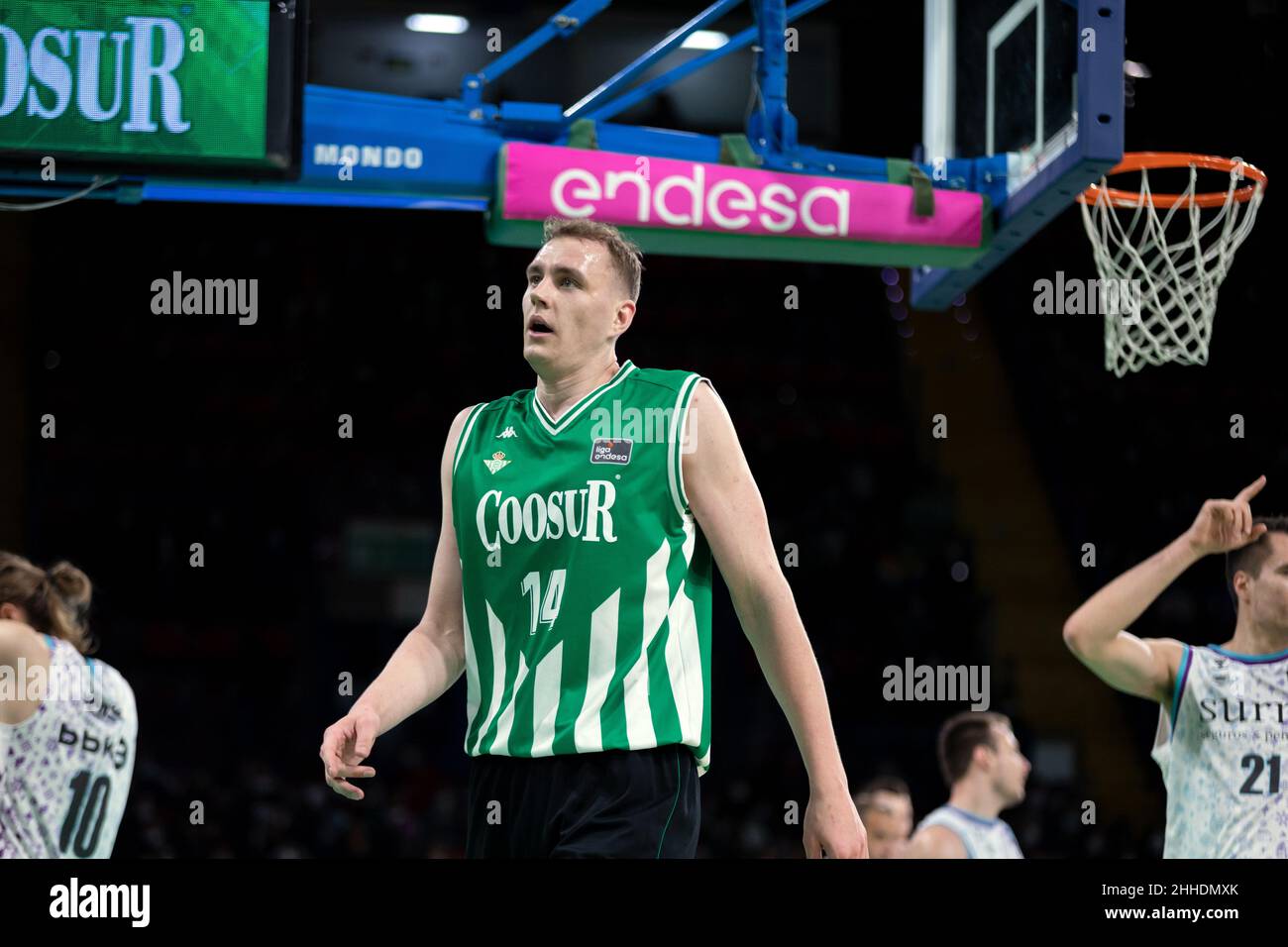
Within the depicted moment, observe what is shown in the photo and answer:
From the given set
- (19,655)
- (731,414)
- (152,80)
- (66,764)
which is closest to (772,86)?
(152,80)

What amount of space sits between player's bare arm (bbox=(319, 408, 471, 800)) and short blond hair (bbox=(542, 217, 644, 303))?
17.3 inches

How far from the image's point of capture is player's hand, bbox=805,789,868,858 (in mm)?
3035

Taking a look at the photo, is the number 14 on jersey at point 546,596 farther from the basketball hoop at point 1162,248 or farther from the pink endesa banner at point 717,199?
the basketball hoop at point 1162,248

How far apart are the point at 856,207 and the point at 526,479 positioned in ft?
7.71

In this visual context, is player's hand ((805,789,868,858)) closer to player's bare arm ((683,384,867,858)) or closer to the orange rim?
player's bare arm ((683,384,867,858))

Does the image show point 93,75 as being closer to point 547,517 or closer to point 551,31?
point 551,31

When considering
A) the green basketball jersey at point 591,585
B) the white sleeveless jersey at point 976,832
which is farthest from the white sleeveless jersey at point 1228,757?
the green basketball jersey at point 591,585

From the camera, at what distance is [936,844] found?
5.56 m

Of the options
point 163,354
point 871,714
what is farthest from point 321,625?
point 871,714

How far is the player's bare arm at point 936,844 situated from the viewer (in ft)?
18.1

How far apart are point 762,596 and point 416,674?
29.4 inches

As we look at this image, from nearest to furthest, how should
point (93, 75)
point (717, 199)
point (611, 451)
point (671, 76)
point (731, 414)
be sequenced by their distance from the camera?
point (611, 451)
point (93, 75)
point (717, 199)
point (671, 76)
point (731, 414)

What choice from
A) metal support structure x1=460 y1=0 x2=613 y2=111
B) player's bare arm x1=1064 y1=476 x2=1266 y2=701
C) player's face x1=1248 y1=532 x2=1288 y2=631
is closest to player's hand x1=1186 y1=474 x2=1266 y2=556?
player's bare arm x1=1064 y1=476 x2=1266 y2=701
